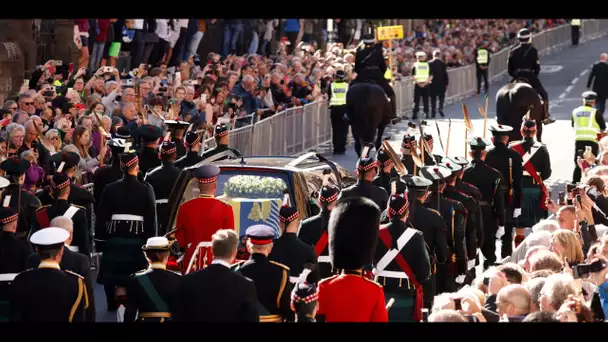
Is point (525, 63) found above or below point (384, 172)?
below

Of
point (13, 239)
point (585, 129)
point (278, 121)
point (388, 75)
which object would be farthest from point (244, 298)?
point (388, 75)

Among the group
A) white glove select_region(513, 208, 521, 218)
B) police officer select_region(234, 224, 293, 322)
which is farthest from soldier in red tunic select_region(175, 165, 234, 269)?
white glove select_region(513, 208, 521, 218)

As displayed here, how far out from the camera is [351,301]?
377 inches

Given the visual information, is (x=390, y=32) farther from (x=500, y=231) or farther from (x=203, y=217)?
(x=203, y=217)

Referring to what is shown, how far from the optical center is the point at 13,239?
11828mm

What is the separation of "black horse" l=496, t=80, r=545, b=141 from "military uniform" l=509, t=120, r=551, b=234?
504 cm

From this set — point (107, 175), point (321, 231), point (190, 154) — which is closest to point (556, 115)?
point (190, 154)

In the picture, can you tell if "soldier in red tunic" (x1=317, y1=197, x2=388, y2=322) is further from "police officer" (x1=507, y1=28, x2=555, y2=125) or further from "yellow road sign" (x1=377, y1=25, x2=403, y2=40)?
"yellow road sign" (x1=377, y1=25, x2=403, y2=40)

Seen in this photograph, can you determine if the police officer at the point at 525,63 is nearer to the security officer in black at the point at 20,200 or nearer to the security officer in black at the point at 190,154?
the security officer in black at the point at 190,154

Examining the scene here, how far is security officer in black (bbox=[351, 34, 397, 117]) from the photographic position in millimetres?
24141

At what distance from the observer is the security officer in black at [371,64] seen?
2414 centimetres

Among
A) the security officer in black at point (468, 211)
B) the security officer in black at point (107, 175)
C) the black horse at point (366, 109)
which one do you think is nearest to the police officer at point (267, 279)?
the security officer in black at point (468, 211)

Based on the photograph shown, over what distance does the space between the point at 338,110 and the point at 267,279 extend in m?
16.7

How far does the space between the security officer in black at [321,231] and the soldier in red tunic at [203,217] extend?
2.06 ft
